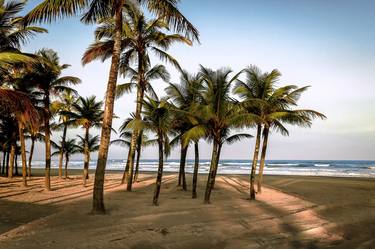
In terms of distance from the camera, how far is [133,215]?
9.82 metres

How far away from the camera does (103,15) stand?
11492 mm

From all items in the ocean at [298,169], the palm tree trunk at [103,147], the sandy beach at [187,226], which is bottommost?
the ocean at [298,169]

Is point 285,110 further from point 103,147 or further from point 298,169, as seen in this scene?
point 298,169

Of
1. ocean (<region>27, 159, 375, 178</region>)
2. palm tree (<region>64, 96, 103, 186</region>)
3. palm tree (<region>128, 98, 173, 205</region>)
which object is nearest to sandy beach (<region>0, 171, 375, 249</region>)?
palm tree (<region>128, 98, 173, 205</region>)

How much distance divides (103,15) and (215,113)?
6.22 metres

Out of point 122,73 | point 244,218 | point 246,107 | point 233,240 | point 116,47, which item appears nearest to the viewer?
point 233,240

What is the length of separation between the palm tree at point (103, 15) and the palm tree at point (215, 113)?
2.59m

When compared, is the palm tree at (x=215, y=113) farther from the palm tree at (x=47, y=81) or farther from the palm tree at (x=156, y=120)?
the palm tree at (x=47, y=81)

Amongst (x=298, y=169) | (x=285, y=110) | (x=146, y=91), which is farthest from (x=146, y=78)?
(x=298, y=169)

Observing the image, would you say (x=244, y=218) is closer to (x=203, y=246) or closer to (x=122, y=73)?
(x=203, y=246)

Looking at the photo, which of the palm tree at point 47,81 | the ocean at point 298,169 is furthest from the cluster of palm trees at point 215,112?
the ocean at point 298,169

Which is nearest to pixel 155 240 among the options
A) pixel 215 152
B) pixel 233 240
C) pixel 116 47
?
pixel 233 240

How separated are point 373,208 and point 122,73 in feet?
50.4

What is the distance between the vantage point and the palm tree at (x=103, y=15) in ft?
31.4
